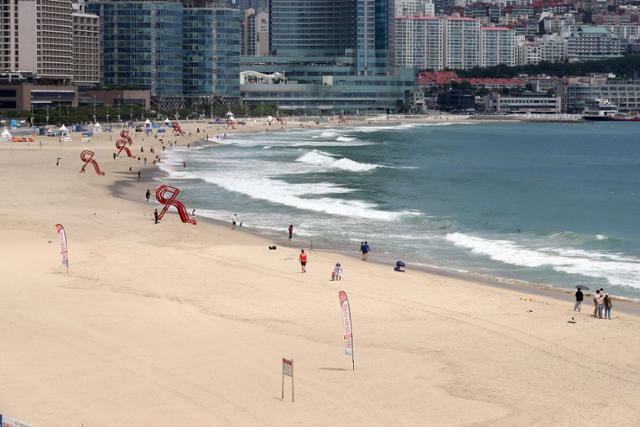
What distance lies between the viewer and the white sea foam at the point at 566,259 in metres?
44.8

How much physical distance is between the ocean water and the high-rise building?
58.7 m

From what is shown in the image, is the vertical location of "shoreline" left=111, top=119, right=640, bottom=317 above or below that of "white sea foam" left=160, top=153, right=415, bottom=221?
below

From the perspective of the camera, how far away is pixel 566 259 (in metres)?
48.8

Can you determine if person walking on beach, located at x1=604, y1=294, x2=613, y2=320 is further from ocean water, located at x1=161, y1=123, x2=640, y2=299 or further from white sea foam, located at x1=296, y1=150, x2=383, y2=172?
white sea foam, located at x1=296, y1=150, x2=383, y2=172

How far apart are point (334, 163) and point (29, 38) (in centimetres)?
9605

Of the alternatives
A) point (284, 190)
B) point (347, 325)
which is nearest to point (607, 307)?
point (347, 325)

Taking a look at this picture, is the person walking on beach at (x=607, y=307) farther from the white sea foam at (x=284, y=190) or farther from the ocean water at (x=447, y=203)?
the white sea foam at (x=284, y=190)

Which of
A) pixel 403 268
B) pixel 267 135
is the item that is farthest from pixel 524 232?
pixel 267 135

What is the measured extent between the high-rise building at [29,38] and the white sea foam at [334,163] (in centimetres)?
8402

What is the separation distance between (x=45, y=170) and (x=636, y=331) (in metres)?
60.6

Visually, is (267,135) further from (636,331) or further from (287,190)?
(636,331)

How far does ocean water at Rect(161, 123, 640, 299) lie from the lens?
49.2 m

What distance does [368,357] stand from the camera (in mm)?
29609

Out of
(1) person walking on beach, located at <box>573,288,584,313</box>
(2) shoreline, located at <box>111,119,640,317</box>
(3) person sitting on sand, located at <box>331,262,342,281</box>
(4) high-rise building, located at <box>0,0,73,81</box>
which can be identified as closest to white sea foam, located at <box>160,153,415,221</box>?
(2) shoreline, located at <box>111,119,640,317</box>
